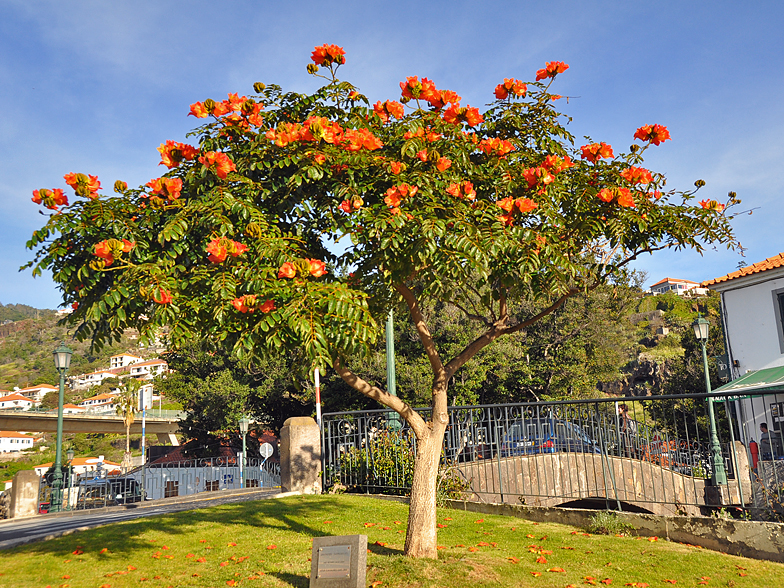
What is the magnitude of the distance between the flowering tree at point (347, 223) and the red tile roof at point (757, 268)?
18306 millimetres

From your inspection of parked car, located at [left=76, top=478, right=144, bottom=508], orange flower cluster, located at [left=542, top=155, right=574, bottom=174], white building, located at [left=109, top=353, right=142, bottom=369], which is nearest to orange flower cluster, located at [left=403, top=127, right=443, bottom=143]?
orange flower cluster, located at [left=542, top=155, right=574, bottom=174]

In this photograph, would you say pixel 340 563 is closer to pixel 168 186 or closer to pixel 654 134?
pixel 168 186

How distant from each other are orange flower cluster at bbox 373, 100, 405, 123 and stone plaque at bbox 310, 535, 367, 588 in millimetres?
4328

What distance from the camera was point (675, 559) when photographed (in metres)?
6.70

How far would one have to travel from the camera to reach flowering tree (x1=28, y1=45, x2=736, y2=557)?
16.4 ft

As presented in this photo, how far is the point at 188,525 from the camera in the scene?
918cm

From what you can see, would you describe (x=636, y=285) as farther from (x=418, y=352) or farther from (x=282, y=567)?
(x=282, y=567)

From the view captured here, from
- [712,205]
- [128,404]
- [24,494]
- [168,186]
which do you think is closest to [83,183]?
[168,186]

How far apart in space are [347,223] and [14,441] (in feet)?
441

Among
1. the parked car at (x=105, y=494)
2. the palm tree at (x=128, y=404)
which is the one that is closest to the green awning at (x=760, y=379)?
the parked car at (x=105, y=494)

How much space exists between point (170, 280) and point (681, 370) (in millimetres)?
46022

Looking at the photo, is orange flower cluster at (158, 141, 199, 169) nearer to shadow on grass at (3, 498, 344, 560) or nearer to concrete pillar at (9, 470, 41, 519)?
shadow on grass at (3, 498, 344, 560)

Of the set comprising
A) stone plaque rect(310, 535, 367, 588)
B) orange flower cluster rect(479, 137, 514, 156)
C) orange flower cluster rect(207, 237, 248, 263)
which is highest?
orange flower cluster rect(479, 137, 514, 156)

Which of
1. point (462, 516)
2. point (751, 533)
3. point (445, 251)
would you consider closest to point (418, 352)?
point (462, 516)
